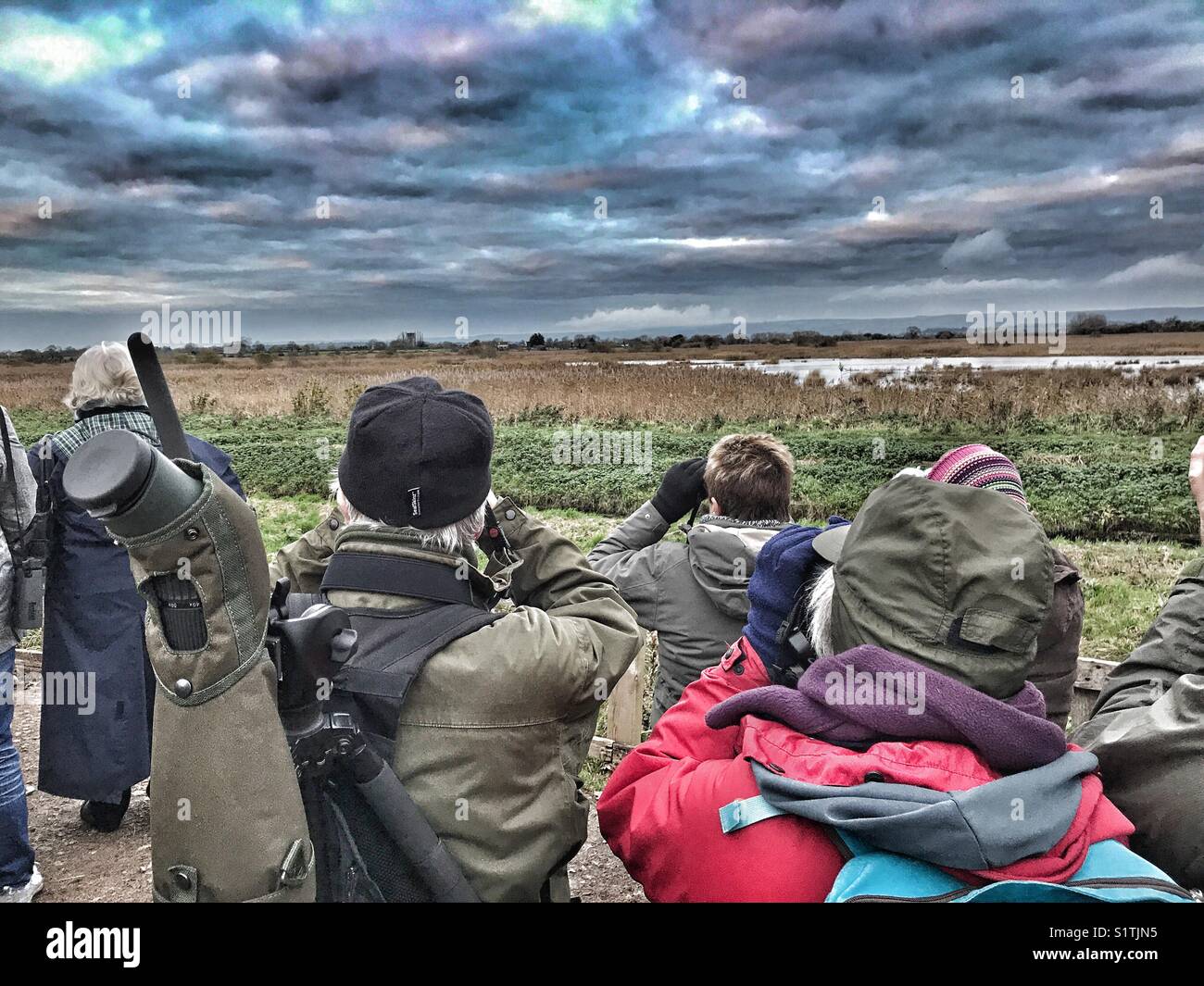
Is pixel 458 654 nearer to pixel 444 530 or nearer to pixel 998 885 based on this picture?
pixel 444 530

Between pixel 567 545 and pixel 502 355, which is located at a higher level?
pixel 502 355

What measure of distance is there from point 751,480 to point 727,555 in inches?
10.6

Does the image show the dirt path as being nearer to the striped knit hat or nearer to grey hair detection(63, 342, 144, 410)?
grey hair detection(63, 342, 144, 410)

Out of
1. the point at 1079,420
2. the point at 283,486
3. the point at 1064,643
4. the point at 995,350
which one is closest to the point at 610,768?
the point at 1064,643

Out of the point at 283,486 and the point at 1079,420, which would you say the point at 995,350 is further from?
the point at 283,486

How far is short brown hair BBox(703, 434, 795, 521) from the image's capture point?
9.93ft

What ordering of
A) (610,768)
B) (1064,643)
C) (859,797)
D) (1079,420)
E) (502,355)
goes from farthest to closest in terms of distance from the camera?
(502,355) → (1079,420) → (610,768) → (1064,643) → (859,797)

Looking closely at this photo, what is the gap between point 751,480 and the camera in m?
3.02

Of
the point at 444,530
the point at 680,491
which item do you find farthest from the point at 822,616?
the point at 680,491

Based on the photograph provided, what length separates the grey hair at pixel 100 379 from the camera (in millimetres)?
3467

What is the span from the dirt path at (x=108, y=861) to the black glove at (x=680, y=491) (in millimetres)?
1536

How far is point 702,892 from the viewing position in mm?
1543

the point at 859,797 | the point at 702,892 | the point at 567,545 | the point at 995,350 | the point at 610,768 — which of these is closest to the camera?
the point at 859,797
